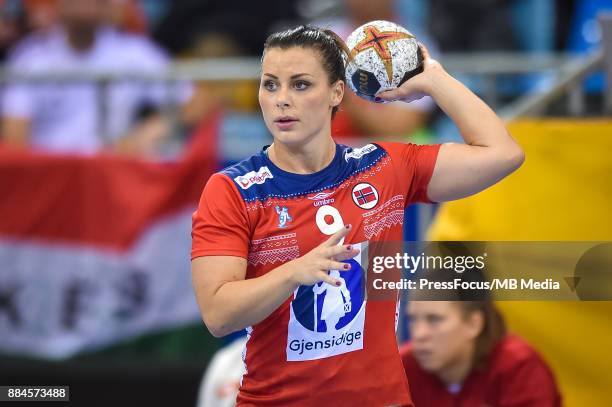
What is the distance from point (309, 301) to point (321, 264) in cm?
39

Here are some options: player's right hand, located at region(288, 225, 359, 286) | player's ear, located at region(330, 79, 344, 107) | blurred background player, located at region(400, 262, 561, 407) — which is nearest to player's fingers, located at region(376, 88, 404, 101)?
player's ear, located at region(330, 79, 344, 107)

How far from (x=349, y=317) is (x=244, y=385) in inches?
17.1

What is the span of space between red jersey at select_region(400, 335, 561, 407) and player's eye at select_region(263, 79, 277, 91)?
203 cm

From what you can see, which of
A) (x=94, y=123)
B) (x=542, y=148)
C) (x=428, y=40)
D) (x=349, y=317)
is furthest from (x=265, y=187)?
(x=428, y=40)

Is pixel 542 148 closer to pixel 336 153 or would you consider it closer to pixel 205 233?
pixel 336 153

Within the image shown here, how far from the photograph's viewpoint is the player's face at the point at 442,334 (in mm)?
4910

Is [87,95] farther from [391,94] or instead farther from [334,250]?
[334,250]

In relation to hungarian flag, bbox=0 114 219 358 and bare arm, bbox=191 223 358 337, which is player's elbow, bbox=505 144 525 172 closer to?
bare arm, bbox=191 223 358 337

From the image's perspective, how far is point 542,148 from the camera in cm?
523

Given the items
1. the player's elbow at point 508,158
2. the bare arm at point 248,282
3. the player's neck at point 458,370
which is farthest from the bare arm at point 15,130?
the player's elbow at point 508,158

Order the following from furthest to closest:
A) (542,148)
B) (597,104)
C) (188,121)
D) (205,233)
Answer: (188,121), (597,104), (542,148), (205,233)

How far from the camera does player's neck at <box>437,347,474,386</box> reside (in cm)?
495

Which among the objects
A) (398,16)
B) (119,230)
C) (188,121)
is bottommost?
(119,230)

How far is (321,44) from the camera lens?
10.9 feet
